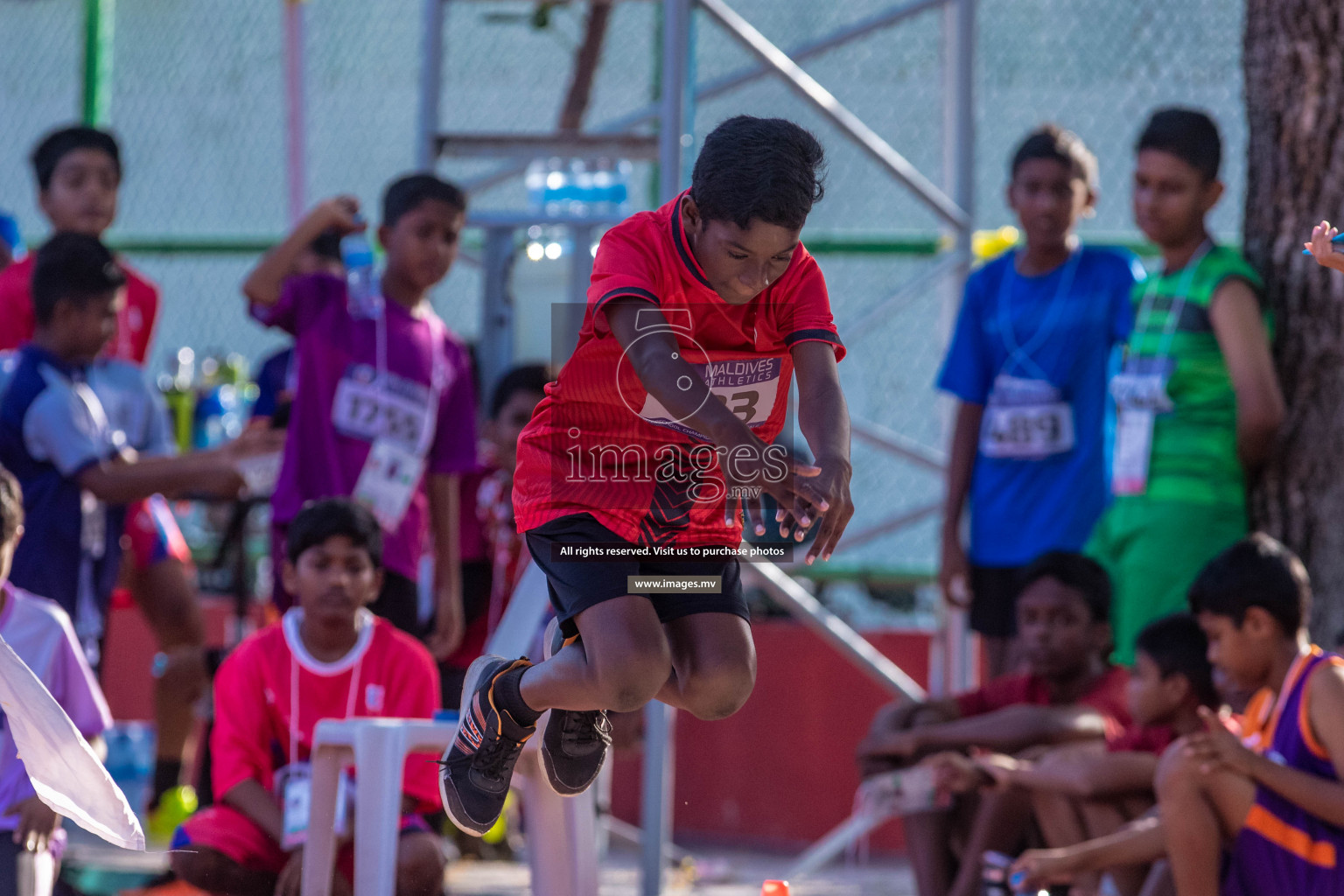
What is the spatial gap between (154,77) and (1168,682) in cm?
581

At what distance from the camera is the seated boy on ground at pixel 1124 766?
3625mm

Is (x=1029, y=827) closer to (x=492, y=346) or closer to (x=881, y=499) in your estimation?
(x=492, y=346)

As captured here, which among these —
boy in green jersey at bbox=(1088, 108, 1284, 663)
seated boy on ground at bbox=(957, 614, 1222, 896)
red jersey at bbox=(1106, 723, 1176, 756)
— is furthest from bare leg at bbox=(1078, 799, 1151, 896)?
boy in green jersey at bbox=(1088, 108, 1284, 663)

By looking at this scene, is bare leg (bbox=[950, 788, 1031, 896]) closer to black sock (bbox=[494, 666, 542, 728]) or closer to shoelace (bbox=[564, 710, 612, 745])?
shoelace (bbox=[564, 710, 612, 745])

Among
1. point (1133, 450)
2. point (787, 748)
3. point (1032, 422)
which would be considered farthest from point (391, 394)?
point (787, 748)

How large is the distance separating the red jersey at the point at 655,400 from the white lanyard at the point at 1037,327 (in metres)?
1.58

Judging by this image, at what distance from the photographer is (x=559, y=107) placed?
23.4ft

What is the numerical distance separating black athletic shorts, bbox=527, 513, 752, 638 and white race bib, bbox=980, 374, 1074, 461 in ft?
5.21

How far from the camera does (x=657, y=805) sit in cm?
426

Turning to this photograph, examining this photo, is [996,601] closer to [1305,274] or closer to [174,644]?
[1305,274]

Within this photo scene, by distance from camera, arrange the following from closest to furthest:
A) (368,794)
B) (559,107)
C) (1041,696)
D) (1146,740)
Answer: (368,794) → (1146,740) → (1041,696) → (559,107)

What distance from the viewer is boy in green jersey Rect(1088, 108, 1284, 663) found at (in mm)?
3969

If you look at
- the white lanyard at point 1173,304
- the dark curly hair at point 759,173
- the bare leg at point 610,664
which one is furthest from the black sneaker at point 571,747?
the white lanyard at point 1173,304

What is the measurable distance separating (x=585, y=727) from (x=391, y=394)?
61.1 inches
